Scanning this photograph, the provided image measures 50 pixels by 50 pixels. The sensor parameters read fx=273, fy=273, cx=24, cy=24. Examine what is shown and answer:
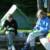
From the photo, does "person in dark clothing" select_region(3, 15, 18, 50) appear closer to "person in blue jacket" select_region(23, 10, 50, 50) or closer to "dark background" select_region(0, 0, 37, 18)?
"person in blue jacket" select_region(23, 10, 50, 50)

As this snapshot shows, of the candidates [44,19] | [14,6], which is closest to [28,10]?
[14,6]

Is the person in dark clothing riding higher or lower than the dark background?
lower

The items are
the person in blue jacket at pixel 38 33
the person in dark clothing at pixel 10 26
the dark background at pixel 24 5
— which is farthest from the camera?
the dark background at pixel 24 5

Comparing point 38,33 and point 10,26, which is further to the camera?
point 10,26

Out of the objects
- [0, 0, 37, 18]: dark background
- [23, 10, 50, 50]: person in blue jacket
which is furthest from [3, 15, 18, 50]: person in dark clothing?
[0, 0, 37, 18]: dark background

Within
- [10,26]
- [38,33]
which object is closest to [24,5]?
[10,26]

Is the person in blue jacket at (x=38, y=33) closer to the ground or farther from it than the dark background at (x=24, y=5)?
closer to the ground

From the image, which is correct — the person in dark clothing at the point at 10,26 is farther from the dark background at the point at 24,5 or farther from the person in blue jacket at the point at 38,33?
the dark background at the point at 24,5

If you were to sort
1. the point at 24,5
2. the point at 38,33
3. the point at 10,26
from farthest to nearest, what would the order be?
the point at 24,5 → the point at 10,26 → the point at 38,33

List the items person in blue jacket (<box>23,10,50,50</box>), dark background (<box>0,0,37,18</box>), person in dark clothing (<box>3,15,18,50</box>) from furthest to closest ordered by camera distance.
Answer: dark background (<box>0,0,37,18</box>) → person in dark clothing (<box>3,15,18,50</box>) → person in blue jacket (<box>23,10,50,50</box>)

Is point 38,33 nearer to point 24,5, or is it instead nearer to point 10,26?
point 10,26

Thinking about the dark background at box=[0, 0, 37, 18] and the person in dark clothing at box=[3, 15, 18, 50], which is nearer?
the person in dark clothing at box=[3, 15, 18, 50]

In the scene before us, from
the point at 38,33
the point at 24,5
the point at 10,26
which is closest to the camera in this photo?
the point at 38,33

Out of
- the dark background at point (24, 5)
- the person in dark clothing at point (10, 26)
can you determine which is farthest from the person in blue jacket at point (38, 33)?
the dark background at point (24, 5)
